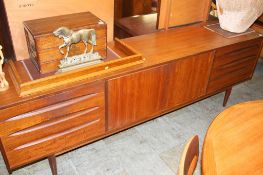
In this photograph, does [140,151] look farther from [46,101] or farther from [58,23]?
[58,23]

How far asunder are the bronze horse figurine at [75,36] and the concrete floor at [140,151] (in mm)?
751

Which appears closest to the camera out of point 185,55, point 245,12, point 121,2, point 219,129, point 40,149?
point 219,129

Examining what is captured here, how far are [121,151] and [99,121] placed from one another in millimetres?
410

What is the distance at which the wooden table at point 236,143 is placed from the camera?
3.25 feet

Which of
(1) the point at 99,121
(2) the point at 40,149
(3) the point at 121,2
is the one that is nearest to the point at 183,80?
(1) the point at 99,121

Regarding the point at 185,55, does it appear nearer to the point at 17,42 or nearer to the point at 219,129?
the point at 219,129

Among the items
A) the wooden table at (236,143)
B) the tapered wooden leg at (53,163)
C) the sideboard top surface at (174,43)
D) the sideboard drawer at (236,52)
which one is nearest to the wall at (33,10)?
the sideboard top surface at (174,43)

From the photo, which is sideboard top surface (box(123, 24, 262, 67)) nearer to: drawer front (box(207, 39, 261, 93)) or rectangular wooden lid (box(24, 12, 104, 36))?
drawer front (box(207, 39, 261, 93))

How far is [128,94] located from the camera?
5.36 ft

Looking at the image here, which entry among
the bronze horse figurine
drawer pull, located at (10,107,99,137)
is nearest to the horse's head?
the bronze horse figurine

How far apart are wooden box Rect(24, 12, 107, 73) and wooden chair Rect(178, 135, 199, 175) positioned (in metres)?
0.86

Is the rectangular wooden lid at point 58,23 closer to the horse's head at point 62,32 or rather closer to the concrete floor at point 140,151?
the horse's head at point 62,32

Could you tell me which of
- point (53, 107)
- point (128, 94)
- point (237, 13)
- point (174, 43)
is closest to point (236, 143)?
point (128, 94)

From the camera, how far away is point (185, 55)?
176 centimetres
